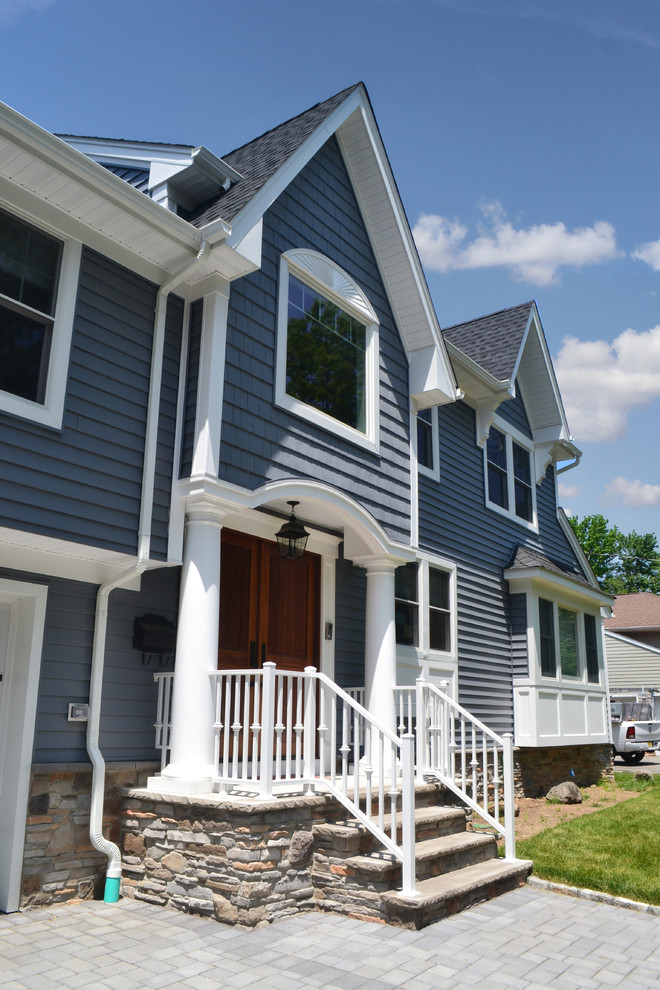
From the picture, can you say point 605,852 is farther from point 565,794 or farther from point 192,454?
point 192,454

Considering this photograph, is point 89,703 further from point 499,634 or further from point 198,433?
point 499,634

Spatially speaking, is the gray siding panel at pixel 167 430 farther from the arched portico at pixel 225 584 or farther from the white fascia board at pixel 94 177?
the white fascia board at pixel 94 177

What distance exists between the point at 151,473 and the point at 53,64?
4759mm

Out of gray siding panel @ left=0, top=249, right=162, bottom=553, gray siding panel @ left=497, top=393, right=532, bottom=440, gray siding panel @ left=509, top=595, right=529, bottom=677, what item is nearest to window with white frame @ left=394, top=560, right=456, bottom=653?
gray siding panel @ left=509, top=595, right=529, bottom=677

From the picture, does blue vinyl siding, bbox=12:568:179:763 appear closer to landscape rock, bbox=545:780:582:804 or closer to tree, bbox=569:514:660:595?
landscape rock, bbox=545:780:582:804

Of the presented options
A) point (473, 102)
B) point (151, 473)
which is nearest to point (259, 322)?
point (151, 473)

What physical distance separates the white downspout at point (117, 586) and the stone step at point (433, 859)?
1.82 meters

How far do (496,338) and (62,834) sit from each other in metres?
11.1

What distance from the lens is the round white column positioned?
6031mm

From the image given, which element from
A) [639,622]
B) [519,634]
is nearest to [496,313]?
[519,634]

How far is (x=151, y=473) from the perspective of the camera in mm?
6238

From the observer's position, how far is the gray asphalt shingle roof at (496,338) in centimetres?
1320

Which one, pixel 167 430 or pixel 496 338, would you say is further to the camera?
pixel 496 338

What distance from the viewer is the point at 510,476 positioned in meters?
13.8
